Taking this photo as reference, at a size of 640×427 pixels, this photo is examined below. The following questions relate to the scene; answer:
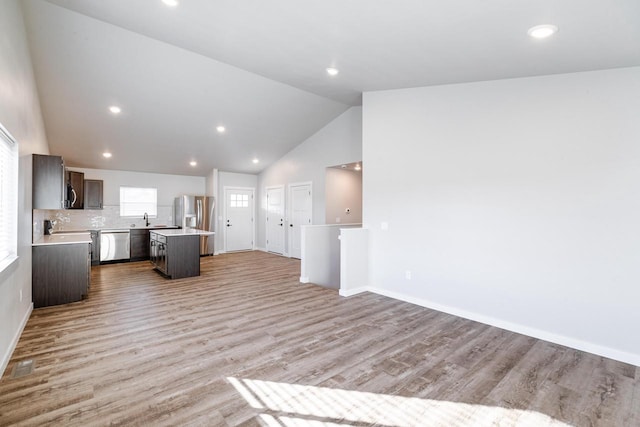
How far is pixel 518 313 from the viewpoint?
136 inches

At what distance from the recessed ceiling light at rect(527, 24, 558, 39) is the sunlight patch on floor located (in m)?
2.87

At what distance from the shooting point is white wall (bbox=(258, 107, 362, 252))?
21.8 feet

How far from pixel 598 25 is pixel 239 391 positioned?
3.84 metres

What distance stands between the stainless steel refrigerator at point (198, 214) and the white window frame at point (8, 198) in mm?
5510

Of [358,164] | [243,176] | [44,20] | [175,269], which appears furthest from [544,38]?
[243,176]

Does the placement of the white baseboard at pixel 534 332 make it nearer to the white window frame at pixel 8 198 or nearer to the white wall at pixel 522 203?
the white wall at pixel 522 203

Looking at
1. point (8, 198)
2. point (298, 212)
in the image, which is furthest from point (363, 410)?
point (298, 212)

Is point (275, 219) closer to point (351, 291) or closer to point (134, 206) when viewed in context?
point (134, 206)

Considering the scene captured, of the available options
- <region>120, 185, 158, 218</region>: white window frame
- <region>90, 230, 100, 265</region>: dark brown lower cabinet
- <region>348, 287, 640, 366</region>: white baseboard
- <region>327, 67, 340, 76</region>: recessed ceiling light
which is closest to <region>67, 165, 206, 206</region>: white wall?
<region>120, 185, 158, 218</region>: white window frame

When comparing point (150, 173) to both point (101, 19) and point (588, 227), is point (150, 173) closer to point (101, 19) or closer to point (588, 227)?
point (101, 19)

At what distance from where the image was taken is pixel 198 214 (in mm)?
8695

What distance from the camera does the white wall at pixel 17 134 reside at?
2.52 metres

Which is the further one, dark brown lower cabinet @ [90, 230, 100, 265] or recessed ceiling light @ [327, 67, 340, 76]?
dark brown lower cabinet @ [90, 230, 100, 265]

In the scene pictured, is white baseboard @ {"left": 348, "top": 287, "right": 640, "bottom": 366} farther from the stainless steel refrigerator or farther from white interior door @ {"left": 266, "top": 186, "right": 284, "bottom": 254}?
the stainless steel refrigerator
